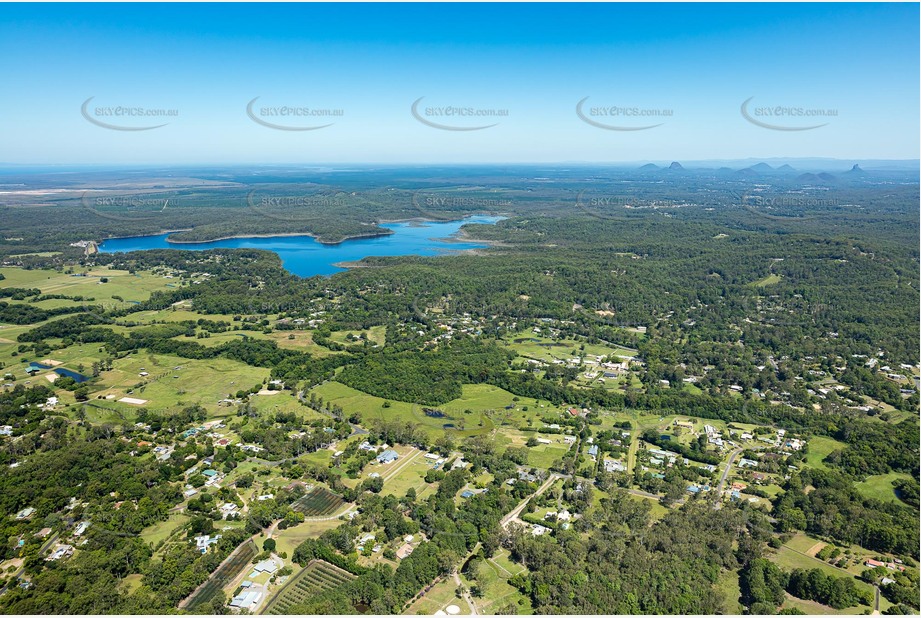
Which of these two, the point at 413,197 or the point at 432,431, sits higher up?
the point at 413,197

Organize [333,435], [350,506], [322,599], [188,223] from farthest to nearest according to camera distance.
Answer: [188,223] < [333,435] < [350,506] < [322,599]

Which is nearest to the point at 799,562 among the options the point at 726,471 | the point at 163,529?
the point at 726,471

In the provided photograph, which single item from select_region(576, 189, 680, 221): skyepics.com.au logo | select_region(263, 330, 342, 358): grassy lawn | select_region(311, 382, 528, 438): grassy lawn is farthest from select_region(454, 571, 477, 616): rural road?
select_region(576, 189, 680, 221): skyepics.com.au logo

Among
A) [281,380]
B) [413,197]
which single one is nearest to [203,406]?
[281,380]

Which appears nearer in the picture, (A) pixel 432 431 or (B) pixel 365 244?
(A) pixel 432 431

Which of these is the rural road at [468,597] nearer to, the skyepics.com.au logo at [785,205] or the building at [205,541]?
the building at [205,541]

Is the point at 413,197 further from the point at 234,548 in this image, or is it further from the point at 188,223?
the point at 234,548

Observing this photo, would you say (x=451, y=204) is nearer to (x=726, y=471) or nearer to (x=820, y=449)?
(x=820, y=449)
